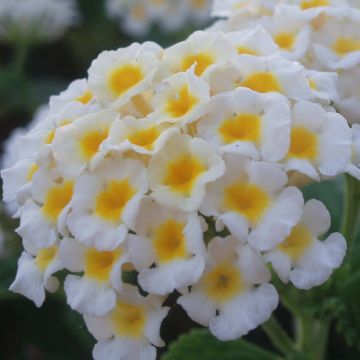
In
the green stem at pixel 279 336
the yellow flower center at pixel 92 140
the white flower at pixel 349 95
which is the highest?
→ the yellow flower center at pixel 92 140

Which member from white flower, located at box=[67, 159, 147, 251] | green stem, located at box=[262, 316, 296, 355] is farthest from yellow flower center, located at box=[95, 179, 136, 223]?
green stem, located at box=[262, 316, 296, 355]

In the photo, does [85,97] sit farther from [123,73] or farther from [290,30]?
[290,30]

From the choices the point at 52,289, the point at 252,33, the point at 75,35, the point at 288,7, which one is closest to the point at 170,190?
the point at 52,289

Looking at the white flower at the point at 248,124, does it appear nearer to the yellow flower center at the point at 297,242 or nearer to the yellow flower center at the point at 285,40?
the yellow flower center at the point at 297,242

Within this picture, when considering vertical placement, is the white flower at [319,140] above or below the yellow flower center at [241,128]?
below

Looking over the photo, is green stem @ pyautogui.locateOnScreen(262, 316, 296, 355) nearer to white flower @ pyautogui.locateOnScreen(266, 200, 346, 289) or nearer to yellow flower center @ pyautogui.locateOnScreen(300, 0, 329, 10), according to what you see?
white flower @ pyautogui.locateOnScreen(266, 200, 346, 289)

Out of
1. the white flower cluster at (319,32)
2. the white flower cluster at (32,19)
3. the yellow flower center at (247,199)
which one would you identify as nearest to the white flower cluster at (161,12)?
the white flower cluster at (32,19)

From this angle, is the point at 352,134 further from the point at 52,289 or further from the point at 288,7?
the point at 52,289
